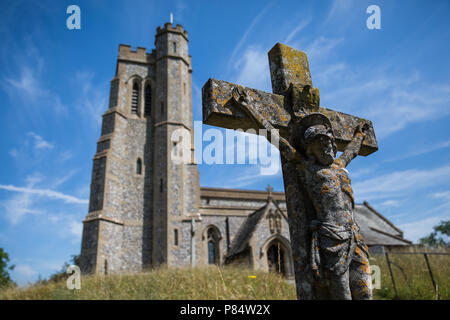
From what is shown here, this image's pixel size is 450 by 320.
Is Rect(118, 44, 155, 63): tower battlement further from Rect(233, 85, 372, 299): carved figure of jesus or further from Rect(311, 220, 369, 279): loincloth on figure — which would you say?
Rect(311, 220, 369, 279): loincloth on figure

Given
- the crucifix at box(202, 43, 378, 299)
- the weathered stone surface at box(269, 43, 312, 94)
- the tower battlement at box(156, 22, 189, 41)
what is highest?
the tower battlement at box(156, 22, 189, 41)

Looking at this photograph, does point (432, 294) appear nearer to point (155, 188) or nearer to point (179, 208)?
point (179, 208)

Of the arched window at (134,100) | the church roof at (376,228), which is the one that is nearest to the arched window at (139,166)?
the arched window at (134,100)

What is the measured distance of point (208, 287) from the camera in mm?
8227

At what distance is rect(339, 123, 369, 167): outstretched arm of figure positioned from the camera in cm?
269

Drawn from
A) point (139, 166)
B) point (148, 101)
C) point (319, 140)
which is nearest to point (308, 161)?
point (319, 140)

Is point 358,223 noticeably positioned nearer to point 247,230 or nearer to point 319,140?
point 247,230

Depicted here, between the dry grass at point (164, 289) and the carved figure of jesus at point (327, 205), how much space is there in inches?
236

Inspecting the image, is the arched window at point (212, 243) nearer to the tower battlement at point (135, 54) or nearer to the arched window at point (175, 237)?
the arched window at point (175, 237)

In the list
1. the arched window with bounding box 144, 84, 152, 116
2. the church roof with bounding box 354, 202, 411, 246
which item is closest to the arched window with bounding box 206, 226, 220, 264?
the arched window with bounding box 144, 84, 152, 116

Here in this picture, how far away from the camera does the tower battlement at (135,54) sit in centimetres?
2516

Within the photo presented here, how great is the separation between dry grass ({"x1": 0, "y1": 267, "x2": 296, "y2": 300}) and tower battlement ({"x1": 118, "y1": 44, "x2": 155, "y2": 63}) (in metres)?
19.4

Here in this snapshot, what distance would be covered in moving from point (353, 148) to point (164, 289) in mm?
7985
